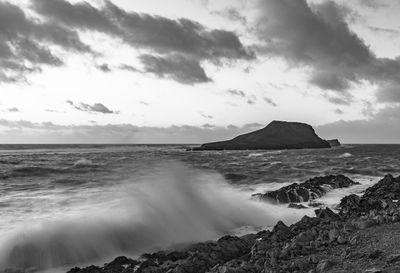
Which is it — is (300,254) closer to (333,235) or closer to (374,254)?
(333,235)

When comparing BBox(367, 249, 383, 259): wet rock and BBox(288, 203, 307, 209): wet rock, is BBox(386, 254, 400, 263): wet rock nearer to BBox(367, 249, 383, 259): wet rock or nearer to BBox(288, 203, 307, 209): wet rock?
BBox(367, 249, 383, 259): wet rock

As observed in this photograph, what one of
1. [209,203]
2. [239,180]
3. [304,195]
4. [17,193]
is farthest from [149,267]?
[239,180]

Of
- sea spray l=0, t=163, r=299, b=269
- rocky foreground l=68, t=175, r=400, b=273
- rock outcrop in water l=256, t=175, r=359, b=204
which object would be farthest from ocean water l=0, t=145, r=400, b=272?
rocky foreground l=68, t=175, r=400, b=273

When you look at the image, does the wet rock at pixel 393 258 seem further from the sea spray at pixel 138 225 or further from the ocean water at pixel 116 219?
the sea spray at pixel 138 225

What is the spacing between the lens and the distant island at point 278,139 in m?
120

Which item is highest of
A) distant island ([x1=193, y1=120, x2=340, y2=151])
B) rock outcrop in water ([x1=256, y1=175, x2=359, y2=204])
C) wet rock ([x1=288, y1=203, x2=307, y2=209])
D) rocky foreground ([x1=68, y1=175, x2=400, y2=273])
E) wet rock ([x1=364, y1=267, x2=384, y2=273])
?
distant island ([x1=193, y1=120, x2=340, y2=151])

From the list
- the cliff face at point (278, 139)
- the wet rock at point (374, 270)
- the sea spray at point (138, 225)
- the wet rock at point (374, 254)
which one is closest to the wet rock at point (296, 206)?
the sea spray at point (138, 225)

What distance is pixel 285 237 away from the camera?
27.9 ft

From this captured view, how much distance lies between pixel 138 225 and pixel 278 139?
407 ft

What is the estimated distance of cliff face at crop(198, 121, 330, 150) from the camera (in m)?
120

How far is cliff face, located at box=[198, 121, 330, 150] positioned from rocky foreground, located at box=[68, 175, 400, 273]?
4109 inches

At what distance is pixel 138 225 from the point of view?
37.5 feet

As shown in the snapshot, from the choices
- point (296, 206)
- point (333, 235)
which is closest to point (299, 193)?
point (296, 206)

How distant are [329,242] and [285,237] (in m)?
1.84
